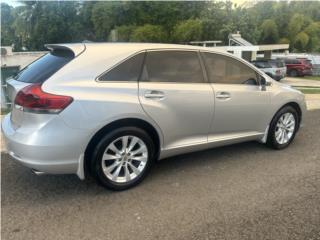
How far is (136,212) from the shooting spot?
144 inches

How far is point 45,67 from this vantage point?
4000mm

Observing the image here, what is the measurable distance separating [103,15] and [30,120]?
68611mm

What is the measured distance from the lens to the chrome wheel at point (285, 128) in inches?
219

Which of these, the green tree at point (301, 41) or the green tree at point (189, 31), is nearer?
the green tree at point (189, 31)

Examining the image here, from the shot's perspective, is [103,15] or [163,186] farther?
[103,15]

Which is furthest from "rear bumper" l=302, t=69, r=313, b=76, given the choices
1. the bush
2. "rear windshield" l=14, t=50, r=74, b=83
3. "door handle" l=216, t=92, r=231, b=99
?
the bush

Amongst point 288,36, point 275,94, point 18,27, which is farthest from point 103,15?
point 275,94

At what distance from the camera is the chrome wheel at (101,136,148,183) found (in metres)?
3.99

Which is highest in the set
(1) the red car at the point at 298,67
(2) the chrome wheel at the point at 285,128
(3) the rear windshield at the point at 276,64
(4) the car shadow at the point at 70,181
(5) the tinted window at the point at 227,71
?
(5) the tinted window at the point at 227,71

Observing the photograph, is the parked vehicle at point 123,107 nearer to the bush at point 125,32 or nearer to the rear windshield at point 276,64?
the rear windshield at point 276,64

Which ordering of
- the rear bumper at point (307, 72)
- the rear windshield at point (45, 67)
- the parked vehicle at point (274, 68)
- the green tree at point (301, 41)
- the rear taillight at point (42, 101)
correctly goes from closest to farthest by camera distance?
the rear taillight at point (42, 101) < the rear windshield at point (45, 67) < the parked vehicle at point (274, 68) < the rear bumper at point (307, 72) < the green tree at point (301, 41)

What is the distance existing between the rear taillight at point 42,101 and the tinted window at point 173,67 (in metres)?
1.00

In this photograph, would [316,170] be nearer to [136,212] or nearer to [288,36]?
[136,212]

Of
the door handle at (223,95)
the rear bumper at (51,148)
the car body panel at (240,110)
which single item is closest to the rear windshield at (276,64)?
the car body panel at (240,110)
